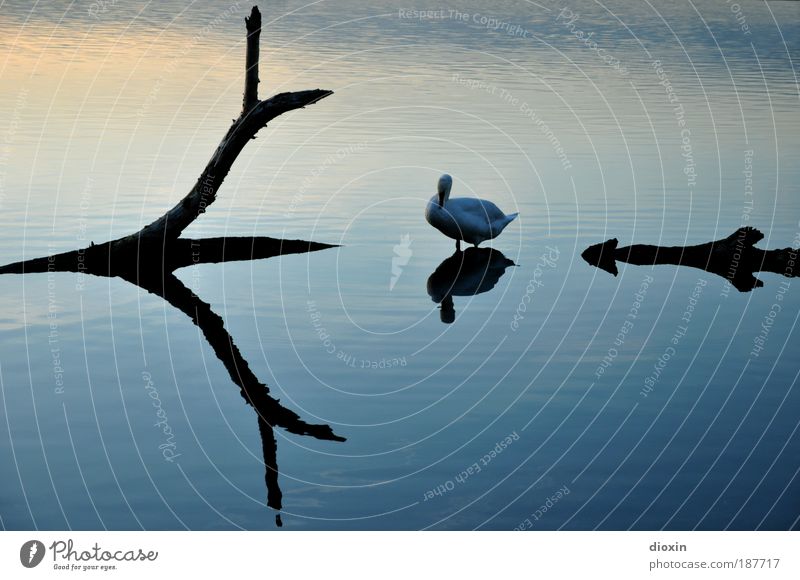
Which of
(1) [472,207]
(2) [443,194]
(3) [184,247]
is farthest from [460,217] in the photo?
(3) [184,247]

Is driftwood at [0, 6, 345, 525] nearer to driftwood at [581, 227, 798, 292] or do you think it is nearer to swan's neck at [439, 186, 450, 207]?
swan's neck at [439, 186, 450, 207]

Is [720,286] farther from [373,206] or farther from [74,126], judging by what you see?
[74,126]

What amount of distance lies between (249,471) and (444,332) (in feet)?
18.5

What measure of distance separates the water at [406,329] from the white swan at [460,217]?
1.22 feet

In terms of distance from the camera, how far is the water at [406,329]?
13.0 m

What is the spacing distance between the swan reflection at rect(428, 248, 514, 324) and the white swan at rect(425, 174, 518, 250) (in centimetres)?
29

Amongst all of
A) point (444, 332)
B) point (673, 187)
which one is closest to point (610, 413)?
point (444, 332)

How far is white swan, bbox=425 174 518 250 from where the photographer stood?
77.8ft

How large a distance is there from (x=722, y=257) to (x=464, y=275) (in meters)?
4.05

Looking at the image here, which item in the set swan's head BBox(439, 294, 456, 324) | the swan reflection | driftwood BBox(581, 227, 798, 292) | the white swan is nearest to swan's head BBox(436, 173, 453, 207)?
the white swan

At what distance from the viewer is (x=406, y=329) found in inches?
732

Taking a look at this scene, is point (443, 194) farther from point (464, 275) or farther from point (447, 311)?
point (447, 311)

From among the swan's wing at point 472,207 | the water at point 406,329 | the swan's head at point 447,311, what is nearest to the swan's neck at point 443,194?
the swan's wing at point 472,207

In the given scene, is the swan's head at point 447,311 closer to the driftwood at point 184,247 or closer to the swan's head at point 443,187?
the driftwood at point 184,247
